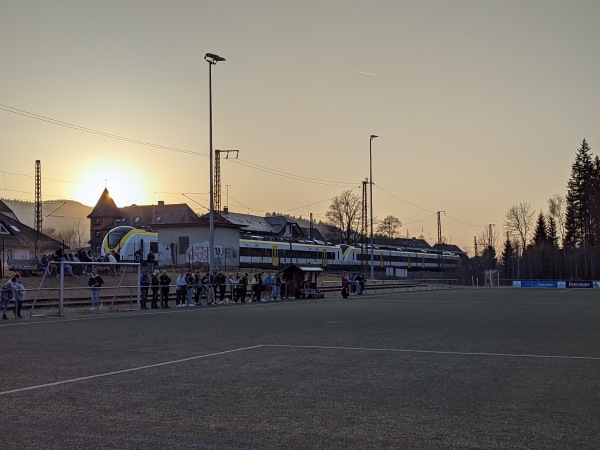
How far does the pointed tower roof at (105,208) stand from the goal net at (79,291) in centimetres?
7468

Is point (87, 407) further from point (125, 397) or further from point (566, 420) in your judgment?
point (566, 420)

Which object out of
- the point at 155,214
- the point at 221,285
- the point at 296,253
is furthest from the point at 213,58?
the point at 155,214

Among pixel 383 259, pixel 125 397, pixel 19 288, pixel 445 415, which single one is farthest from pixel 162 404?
pixel 383 259

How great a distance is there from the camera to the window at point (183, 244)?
50438 mm

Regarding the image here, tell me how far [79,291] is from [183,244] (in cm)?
1554

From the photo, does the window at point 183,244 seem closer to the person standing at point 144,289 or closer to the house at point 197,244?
the house at point 197,244

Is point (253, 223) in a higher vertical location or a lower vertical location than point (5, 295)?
higher

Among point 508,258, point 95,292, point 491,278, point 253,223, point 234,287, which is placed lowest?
A: point 491,278

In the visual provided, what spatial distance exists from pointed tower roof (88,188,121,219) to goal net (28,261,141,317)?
245 ft

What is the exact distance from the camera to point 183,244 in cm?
5078

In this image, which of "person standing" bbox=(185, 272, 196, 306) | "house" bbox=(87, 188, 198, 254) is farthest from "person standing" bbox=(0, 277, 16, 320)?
"house" bbox=(87, 188, 198, 254)

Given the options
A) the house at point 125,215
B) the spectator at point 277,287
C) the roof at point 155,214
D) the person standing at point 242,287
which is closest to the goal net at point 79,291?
the person standing at point 242,287

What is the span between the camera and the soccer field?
6477 millimetres

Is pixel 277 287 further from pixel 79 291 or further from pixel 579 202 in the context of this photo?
pixel 579 202
